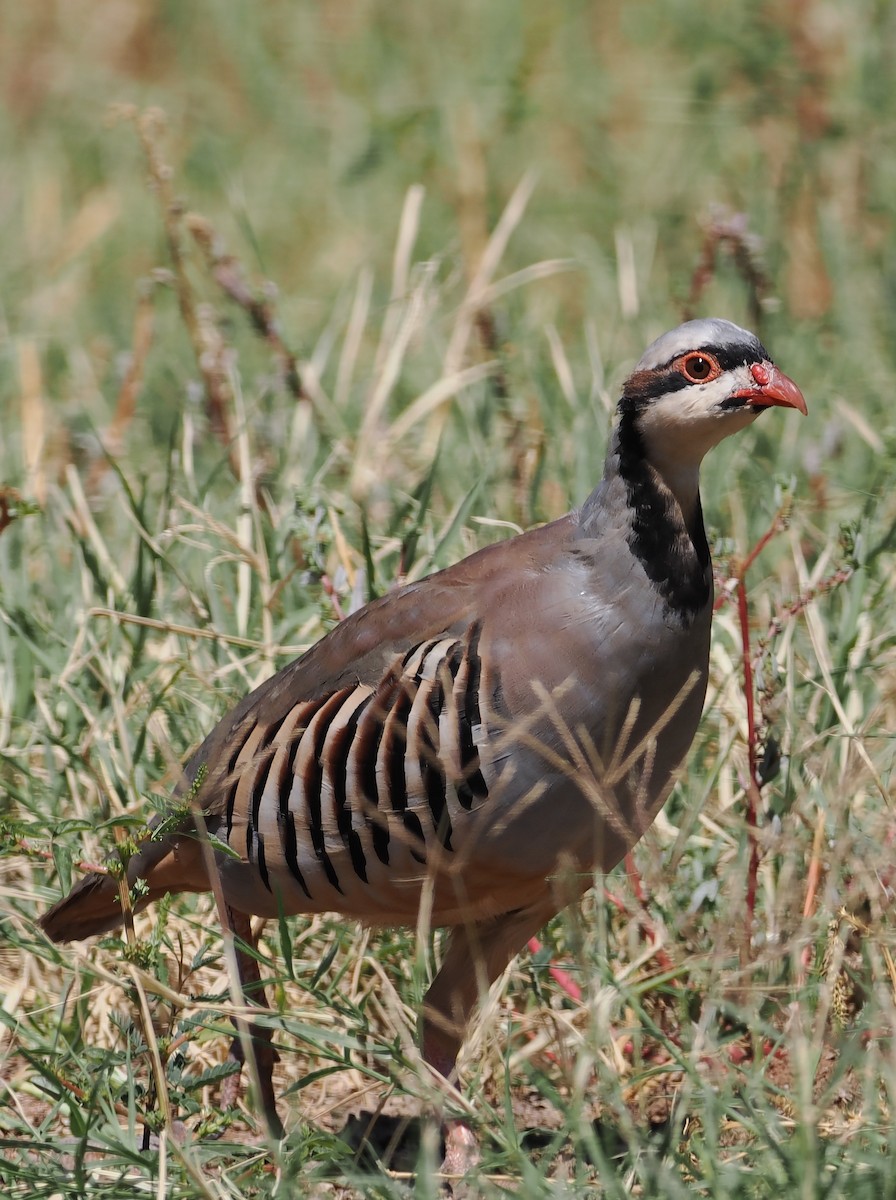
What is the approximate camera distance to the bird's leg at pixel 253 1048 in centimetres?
290

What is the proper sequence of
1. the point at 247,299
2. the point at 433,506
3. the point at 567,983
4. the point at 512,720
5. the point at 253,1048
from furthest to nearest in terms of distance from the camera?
the point at 247,299 → the point at 433,506 → the point at 567,983 → the point at 253,1048 → the point at 512,720

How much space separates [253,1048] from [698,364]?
1348 mm

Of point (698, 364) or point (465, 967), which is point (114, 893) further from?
point (698, 364)

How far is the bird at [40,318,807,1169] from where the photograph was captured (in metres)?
2.78

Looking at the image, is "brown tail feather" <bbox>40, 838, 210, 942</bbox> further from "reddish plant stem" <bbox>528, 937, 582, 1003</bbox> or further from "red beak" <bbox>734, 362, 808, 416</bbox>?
"red beak" <bbox>734, 362, 808, 416</bbox>

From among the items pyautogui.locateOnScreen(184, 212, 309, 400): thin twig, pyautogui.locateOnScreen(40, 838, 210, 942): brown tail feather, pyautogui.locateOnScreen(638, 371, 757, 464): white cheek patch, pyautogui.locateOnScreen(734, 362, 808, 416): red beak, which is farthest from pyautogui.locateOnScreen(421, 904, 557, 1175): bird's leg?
pyautogui.locateOnScreen(184, 212, 309, 400): thin twig

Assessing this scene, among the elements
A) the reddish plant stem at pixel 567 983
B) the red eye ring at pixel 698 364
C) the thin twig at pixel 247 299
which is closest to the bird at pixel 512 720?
the red eye ring at pixel 698 364

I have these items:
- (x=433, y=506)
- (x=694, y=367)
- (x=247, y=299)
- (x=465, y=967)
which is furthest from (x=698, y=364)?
(x=247, y=299)

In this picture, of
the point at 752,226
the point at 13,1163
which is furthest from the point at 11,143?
the point at 13,1163

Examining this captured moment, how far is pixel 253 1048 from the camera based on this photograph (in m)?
2.98

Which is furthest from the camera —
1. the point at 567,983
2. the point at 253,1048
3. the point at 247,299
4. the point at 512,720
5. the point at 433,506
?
the point at 247,299

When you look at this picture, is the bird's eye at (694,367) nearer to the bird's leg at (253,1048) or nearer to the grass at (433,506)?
the grass at (433,506)

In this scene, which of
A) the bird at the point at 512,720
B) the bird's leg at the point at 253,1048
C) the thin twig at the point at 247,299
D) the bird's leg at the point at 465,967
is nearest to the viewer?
the bird at the point at 512,720

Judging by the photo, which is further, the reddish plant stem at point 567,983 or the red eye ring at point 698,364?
the reddish plant stem at point 567,983
